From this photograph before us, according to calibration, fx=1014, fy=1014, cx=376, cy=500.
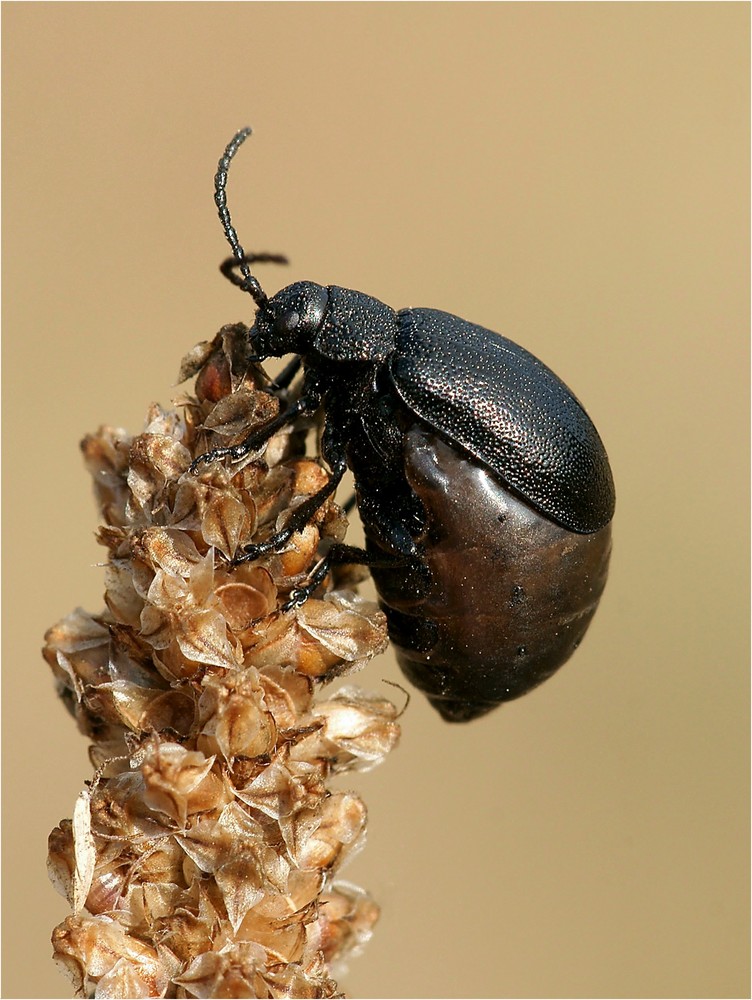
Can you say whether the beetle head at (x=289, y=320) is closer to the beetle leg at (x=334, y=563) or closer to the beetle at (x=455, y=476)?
the beetle at (x=455, y=476)

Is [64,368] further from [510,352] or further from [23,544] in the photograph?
[510,352]

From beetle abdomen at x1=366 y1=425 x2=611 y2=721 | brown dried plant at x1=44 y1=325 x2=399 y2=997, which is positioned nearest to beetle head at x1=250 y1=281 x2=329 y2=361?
brown dried plant at x1=44 y1=325 x2=399 y2=997

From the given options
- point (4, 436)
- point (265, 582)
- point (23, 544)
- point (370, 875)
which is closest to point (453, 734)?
point (370, 875)

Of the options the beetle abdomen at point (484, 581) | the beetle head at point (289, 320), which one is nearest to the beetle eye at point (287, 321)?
the beetle head at point (289, 320)

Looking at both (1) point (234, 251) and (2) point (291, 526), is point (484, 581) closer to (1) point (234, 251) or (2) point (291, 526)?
(2) point (291, 526)

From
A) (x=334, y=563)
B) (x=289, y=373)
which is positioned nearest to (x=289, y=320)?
(x=289, y=373)

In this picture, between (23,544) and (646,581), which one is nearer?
(23,544)

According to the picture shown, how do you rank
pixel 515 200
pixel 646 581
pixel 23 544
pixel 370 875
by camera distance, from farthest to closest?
pixel 515 200, pixel 646 581, pixel 23 544, pixel 370 875
